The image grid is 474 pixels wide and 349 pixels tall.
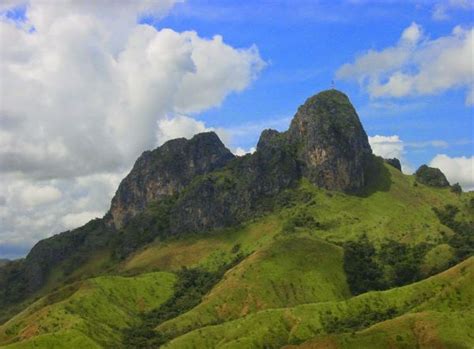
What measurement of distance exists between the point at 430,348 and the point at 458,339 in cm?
878

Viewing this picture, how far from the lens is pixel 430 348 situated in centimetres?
19975

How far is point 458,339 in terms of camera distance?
198m
